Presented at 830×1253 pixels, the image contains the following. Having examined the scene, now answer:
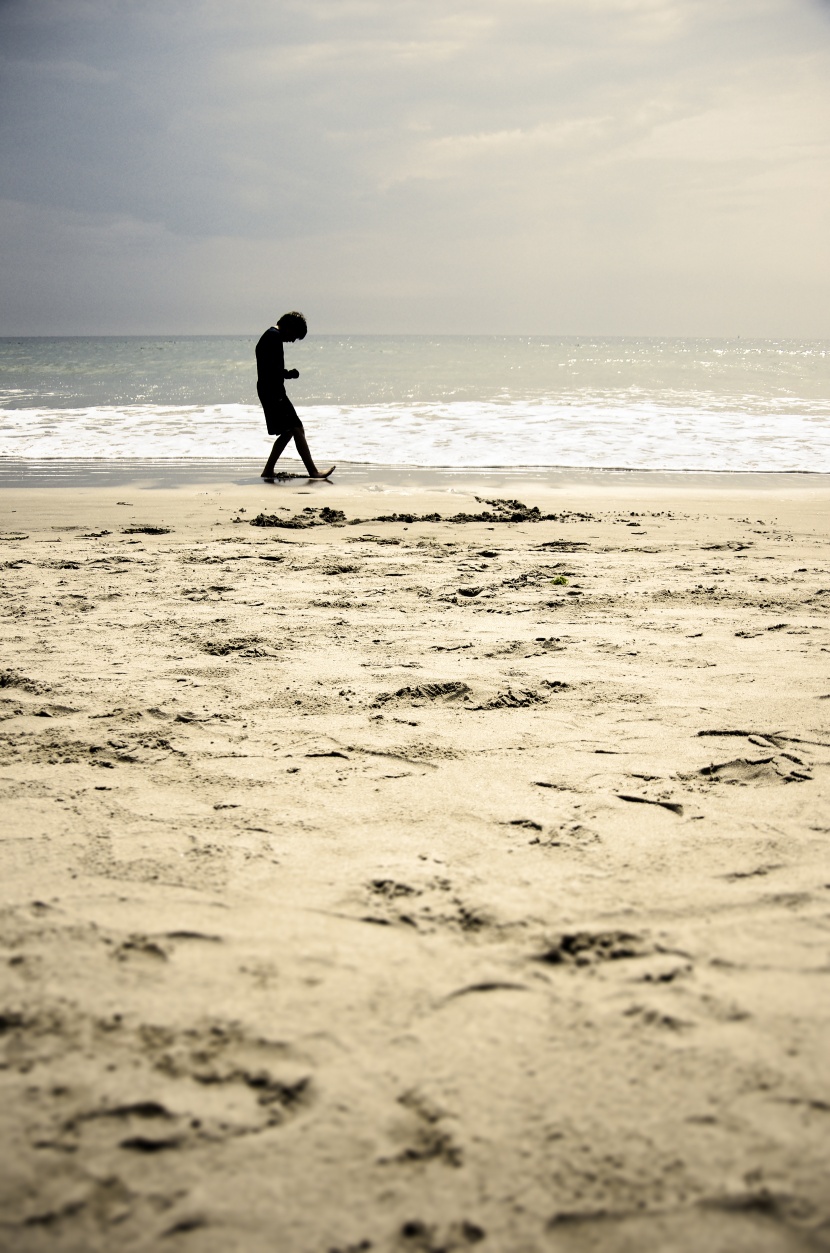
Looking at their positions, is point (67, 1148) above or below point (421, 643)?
below

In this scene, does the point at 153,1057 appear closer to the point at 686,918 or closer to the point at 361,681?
the point at 686,918

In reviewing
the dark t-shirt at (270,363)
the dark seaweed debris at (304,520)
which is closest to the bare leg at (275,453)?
the dark t-shirt at (270,363)

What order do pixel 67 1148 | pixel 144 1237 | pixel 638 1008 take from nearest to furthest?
pixel 144 1237
pixel 67 1148
pixel 638 1008

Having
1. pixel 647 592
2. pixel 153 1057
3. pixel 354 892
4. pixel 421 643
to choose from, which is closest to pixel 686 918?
pixel 354 892

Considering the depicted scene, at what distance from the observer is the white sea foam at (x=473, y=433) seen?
9.09 m

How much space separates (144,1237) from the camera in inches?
40.0

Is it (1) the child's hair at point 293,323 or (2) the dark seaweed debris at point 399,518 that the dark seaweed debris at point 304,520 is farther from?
(1) the child's hair at point 293,323

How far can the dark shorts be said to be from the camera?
7742 millimetres

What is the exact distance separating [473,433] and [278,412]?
11.6ft

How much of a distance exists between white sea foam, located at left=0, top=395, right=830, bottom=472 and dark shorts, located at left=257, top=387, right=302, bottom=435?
4.75 feet

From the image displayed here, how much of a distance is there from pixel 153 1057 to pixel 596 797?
1211mm

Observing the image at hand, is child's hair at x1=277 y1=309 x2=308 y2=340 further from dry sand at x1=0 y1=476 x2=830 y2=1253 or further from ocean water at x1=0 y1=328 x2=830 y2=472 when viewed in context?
dry sand at x1=0 y1=476 x2=830 y2=1253

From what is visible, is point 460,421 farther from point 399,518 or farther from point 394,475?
point 399,518

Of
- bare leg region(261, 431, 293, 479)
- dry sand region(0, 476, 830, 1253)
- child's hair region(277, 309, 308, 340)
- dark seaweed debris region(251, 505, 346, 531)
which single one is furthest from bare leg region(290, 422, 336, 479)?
dry sand region(0, 476, 830, 1253)
